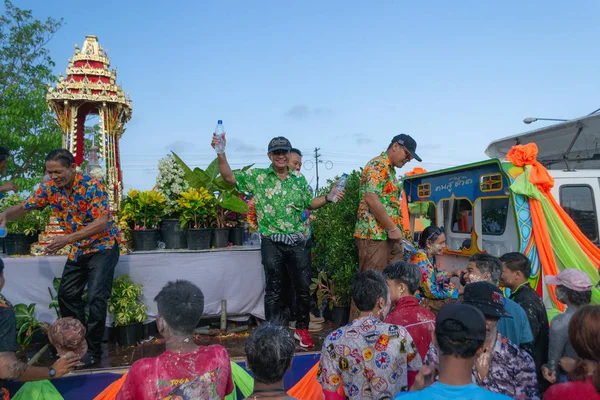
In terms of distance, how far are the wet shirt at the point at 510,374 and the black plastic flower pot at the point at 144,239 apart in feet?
13.5

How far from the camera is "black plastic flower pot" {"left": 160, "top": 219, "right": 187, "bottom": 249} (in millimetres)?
5609

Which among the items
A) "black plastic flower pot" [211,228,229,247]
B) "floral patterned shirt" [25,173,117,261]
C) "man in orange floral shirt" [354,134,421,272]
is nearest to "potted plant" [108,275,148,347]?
"floral patterned shirt" [25,173,117,261]

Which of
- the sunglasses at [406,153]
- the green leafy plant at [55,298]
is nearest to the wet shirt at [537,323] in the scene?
the sunglasses at [406,153]

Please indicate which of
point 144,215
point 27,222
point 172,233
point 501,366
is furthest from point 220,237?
point 501,366

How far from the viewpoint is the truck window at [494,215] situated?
574cm

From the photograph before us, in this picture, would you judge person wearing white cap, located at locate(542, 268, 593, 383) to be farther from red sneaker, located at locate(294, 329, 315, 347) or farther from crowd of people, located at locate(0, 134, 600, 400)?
red sneaker, located at locate(294, 329, 315, 347)

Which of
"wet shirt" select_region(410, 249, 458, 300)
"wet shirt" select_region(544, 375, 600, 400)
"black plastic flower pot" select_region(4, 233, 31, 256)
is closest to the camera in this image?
"wet shirt" select_region(544, 375, 600, 400)

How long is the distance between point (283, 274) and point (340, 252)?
0.97 meters

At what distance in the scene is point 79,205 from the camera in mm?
4160

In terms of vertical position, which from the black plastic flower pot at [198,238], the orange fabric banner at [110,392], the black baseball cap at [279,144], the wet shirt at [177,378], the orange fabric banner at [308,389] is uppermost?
the black baseball cap at [279,144]

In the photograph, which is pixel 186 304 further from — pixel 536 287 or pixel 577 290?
pixel 536 287

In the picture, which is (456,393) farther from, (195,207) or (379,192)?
(195,207)

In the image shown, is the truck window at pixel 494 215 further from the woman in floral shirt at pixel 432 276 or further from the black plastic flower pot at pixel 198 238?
the black plastic flower pot at pixel 198 238

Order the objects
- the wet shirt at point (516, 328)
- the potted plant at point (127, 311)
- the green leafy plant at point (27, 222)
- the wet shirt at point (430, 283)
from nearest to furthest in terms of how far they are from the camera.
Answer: the wet shirt at point (516, 328)
the wet shirt at point (430, 283)
the potted plant at point (127, 311)
the green leafy plant at point (27, 222)
